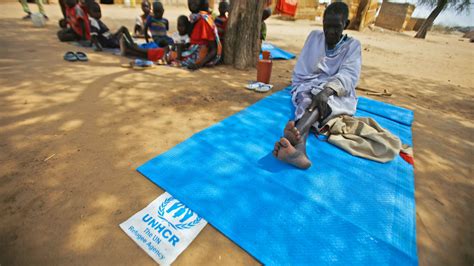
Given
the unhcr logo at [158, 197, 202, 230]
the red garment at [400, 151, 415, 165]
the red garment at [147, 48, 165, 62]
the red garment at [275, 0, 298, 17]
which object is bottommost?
the unhcr logo at [158, 197, 202, 230]

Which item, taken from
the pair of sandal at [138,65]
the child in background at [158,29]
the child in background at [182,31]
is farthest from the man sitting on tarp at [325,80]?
the child in background at [158,29]

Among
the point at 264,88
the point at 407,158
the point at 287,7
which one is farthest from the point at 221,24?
the point at 287,7

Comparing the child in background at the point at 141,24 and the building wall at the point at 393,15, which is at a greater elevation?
the building wall at the point at 393,15

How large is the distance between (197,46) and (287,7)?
1260 cm

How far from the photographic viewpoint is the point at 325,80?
8.41ft

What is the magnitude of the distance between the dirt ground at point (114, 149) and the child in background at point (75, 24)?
0.93 m

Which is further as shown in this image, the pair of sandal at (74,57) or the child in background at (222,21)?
the child in background at (222,21)

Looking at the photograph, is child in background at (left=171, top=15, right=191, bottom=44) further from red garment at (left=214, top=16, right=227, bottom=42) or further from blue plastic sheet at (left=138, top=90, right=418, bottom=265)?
blue plastic sheet at (left=138, top=90, right=418, bottom=265)

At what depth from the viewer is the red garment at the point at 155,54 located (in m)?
4.52

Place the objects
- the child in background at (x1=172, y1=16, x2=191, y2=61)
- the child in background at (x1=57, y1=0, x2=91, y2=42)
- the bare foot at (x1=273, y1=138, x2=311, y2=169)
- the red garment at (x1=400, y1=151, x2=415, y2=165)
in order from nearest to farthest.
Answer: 1. the bare foot at (x1=273, y1=138, x2=311, y2=169)
2. the red garment at (x1=400, y1=151, x2=415, y2=165)
3. the child in background at (x1=172, y1=16, x2=191, y2=61)
4. the child in background at (x1=57, y1=0, x2=91, y2=42)

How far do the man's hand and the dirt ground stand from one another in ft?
3.12

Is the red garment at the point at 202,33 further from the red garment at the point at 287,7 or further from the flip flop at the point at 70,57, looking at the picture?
the red garment at the point at 287,7

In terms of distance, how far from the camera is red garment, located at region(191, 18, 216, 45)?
13.4 ft

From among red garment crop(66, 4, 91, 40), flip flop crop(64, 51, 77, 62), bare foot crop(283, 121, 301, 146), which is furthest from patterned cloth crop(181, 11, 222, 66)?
bare foot crop(283, 121, 301, 146)
